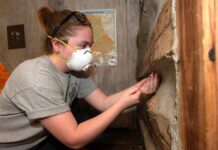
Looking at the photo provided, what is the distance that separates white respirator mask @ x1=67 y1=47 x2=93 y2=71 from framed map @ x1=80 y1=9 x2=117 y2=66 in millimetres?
625

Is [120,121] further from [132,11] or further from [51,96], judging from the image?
[51,96]

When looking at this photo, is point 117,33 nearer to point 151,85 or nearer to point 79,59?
point 79,59

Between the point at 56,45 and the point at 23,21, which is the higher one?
the point at 23,21

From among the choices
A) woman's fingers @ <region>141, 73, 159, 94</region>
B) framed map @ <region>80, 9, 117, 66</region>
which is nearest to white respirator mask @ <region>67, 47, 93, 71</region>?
woman's fingers @ <region>141, 73, 159, 94</region>

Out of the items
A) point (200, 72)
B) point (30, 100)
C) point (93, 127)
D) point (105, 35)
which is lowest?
point (93, 127)

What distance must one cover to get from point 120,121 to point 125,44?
51 cm

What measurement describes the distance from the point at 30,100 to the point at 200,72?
771 millimetres

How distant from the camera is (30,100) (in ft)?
3.66

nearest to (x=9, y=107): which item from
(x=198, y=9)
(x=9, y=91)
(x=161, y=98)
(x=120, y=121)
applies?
(x=9, y=91)

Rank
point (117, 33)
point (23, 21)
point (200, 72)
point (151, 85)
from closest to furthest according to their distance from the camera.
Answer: point (200, 72), point (151, 85), point (117, 33), point (23, 21)

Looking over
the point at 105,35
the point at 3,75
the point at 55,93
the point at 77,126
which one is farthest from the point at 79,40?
the point at 3,75

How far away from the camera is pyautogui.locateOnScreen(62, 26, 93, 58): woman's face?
4.03ft

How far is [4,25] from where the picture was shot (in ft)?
6.60

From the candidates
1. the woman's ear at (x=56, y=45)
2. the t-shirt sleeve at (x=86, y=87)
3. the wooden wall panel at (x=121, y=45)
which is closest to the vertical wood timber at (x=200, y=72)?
the woman's ear at (x=56, y=45)
